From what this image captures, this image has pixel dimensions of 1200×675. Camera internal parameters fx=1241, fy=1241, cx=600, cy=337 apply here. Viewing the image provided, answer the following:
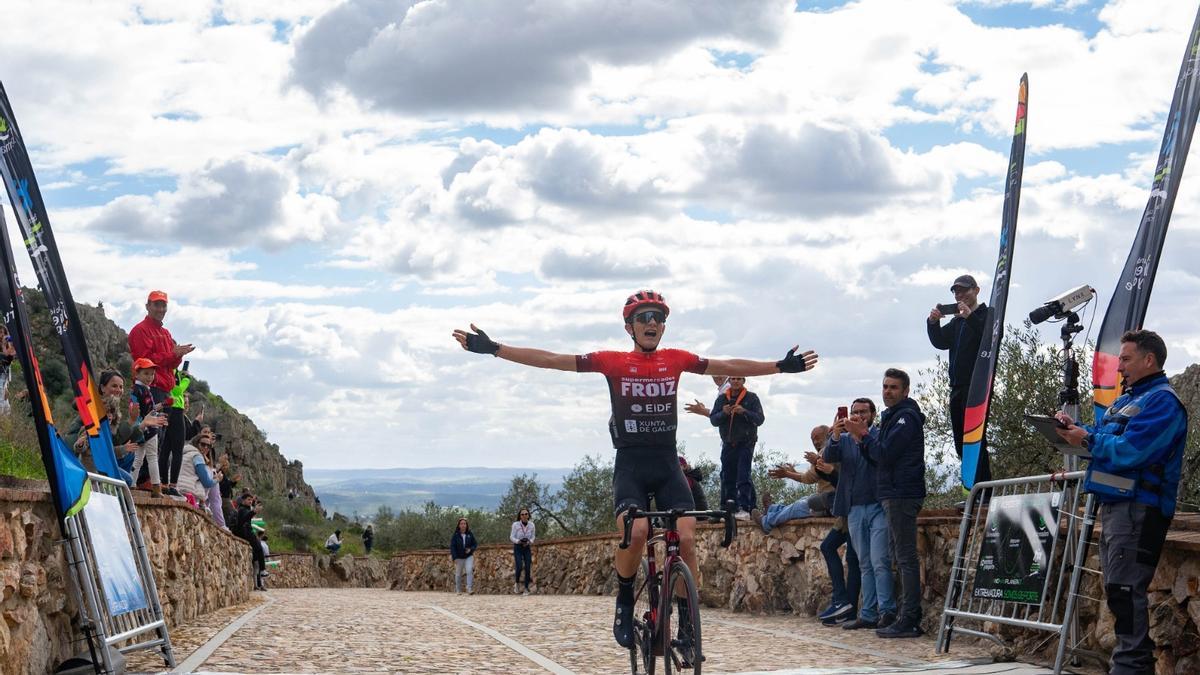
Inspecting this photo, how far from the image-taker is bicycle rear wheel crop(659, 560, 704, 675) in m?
7.04

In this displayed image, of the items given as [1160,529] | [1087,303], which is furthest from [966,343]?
[1160,529]

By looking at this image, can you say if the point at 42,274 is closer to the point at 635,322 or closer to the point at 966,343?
the point at 635,322

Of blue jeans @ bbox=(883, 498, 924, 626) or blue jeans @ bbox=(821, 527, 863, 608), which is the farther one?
blue jeans @ bbox=(821, 527, 863, 608)

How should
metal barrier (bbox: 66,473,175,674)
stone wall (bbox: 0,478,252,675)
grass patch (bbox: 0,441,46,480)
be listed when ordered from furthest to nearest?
grass patch (bbox: 0,441,46,480), metal barrier (bbox: 66,473,175,674), stone wall (bbox: 0,478,252,675)

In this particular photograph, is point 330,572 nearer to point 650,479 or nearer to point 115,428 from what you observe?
point 115,428

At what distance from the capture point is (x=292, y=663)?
932cm

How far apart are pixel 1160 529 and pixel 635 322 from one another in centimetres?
347

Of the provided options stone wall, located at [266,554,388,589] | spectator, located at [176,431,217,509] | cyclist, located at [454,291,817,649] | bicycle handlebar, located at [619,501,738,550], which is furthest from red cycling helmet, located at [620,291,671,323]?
stone wall, located at [266,554,388,589]

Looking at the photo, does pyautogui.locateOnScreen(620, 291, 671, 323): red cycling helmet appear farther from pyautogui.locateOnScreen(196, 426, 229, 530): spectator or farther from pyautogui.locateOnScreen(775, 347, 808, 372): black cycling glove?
pyautogui.locateOnScreen(196, 426, 229, 530): spectator

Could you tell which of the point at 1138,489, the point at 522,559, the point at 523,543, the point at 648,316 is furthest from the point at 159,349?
the point at 522,559

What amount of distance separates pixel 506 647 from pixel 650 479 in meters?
3.57

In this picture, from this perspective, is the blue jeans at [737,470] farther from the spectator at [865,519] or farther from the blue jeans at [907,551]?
the blue jeans at [907,551]

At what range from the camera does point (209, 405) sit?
76.4 meters

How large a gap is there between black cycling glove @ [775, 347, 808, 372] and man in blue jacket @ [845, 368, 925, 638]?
2497 millimetres
